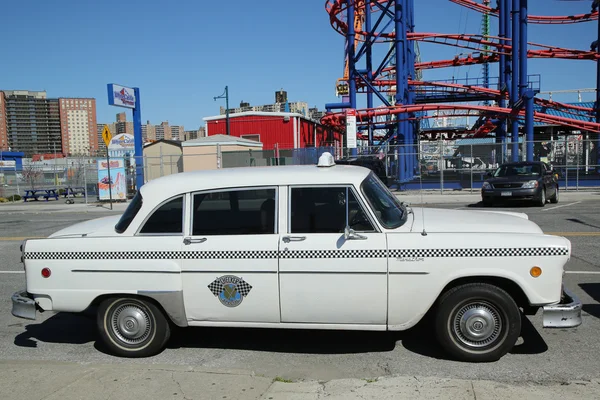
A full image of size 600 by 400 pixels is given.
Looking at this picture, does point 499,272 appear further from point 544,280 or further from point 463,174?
point 463,174

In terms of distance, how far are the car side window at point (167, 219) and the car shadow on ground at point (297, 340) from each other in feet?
3.50

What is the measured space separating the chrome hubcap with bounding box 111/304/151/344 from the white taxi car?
11 millimetres

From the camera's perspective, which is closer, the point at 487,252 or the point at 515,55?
the point at 487,252

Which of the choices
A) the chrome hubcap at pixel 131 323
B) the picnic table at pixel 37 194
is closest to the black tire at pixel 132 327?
the chrome hubcap at pixel 131 323

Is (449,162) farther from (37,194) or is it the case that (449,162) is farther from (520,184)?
(37,194)

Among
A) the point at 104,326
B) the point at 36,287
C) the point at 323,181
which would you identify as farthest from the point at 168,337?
the point at 323,181

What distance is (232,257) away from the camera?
4695 millimetres

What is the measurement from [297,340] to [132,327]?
1.59 metres

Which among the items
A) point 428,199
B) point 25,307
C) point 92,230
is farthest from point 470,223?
point 428,199

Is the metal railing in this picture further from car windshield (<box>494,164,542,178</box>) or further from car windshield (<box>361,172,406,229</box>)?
car windshield (<box>361,172,406,229</box>)

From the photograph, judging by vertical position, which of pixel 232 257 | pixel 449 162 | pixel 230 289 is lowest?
pixel 230 289

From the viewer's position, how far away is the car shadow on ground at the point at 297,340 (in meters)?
5.04

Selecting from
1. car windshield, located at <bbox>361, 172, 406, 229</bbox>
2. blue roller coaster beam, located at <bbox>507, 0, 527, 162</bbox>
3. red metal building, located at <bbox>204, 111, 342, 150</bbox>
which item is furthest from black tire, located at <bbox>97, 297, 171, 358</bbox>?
red metal building, located at <bbox>204, 111, 342, 150</bbox>

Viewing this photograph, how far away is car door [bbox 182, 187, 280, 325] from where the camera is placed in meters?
4.66
